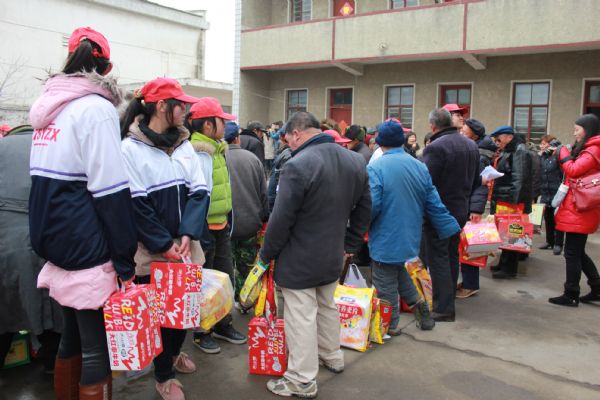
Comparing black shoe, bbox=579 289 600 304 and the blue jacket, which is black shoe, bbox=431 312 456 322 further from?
black shoe, bbox=579 289 600 304

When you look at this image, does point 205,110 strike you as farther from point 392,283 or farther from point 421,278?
point 421,278

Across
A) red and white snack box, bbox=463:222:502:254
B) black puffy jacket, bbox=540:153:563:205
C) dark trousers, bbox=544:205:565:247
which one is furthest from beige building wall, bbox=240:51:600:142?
red and white snack box, bbox=463:222:502:254

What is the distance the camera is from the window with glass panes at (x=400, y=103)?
16.6 meters

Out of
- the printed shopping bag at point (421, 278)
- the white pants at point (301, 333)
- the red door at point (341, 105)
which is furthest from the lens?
the red door at point (341, 105)

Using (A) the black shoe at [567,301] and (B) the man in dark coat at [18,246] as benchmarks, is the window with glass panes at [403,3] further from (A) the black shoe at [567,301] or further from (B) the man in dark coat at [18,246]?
(B) the man in dark coat at [18,246]

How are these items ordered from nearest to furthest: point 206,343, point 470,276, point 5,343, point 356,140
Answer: point 5,343, point 206,343, point 470,276, point 356,140

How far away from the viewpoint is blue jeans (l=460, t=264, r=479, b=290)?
604cm

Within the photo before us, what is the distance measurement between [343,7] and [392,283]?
15076 mm

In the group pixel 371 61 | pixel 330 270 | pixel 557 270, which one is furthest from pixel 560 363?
pixel 371 61

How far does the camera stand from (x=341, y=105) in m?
18.2

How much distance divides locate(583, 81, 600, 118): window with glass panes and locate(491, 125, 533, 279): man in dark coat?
861 cm

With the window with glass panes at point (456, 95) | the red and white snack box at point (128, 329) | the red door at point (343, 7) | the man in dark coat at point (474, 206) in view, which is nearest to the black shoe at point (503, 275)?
the man in dark coat at point (474, 206)

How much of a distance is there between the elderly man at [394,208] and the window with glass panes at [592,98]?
37.6ft

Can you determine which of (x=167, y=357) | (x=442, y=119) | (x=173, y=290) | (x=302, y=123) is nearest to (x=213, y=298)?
(x=173, y=290)
